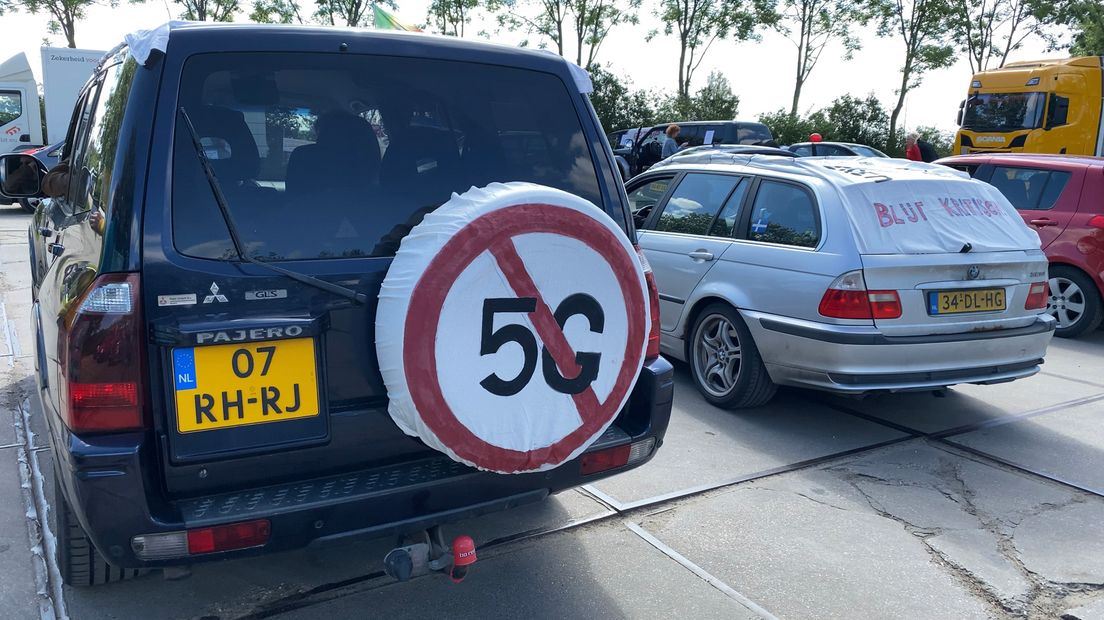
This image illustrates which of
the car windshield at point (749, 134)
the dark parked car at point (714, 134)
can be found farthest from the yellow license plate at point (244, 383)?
the car windshield at point (749, 134)

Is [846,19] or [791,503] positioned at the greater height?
[846,19]

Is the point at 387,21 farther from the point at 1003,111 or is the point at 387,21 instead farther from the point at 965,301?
the point at 1003,111

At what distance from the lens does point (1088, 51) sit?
2948 cm

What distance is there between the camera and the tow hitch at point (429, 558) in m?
2.41

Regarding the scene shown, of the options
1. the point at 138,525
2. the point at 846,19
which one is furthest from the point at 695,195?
the point at 846,19

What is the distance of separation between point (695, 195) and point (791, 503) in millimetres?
2688

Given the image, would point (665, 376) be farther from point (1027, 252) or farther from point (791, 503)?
point (1027, 252)

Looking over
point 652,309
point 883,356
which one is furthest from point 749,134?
point 652,309

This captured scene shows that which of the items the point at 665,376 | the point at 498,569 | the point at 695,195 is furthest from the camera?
the point at 695,195

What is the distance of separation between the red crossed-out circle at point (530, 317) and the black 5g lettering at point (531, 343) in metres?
0.03

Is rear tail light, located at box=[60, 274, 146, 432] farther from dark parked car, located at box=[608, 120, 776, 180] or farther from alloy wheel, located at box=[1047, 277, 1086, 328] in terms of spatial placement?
dark parked car, located at box=[608, 120, 776, 180]

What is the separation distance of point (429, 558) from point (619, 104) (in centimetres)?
3422

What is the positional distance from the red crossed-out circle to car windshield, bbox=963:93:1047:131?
16.4 metres

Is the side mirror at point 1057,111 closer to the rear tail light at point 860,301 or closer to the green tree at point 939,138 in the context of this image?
the rear tail light at point 860,301
